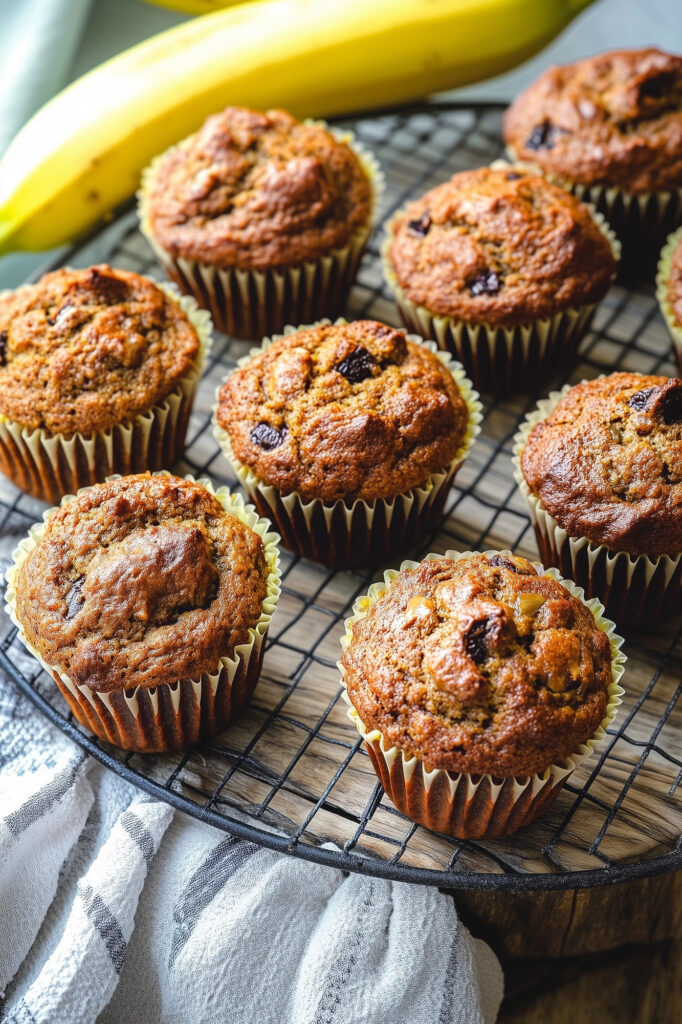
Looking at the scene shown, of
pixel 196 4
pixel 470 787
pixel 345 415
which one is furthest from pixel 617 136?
pixel 470 787

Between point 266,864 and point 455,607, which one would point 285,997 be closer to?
point 266,864

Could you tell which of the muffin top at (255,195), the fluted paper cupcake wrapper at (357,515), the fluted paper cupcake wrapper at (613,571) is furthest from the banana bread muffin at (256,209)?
the fluted paper cupcake wrapper at (613,571)

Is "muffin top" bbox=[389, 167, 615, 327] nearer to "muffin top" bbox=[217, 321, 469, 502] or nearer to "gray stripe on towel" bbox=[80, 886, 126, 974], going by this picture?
"muffin top" bbox=[217, 321, 469, 502]

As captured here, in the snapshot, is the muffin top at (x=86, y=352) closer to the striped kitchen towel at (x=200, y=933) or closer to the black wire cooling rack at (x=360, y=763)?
the black wire cooling rack at (x=360, y=763)

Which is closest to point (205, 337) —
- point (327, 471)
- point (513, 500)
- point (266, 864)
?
point (327, 471)

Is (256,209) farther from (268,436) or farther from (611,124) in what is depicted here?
(611,124)
